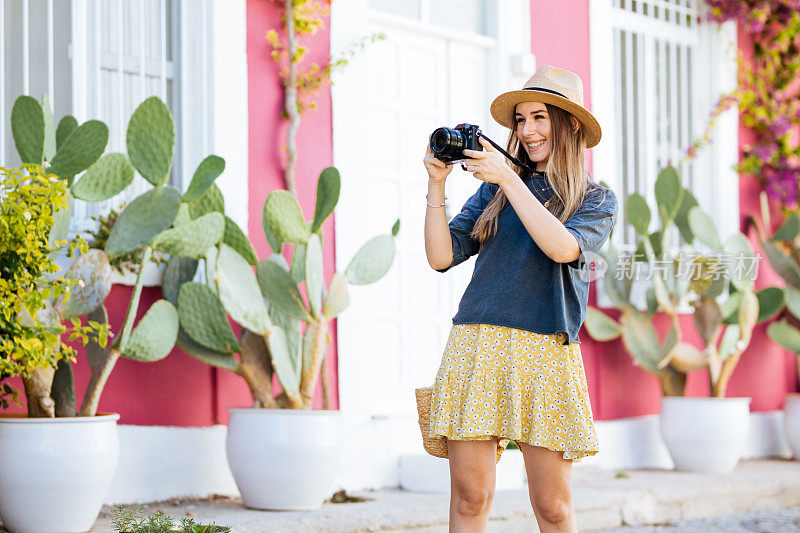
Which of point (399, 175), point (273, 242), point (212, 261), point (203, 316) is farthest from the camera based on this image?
point (399, 175)

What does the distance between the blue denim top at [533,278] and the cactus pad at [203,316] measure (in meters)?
1.45

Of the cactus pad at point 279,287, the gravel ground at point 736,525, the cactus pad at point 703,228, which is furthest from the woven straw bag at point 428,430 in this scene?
the cactus pad at point 703,228

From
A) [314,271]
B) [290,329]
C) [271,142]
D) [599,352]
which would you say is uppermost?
[271,142]

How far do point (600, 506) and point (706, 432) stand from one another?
1269 mm

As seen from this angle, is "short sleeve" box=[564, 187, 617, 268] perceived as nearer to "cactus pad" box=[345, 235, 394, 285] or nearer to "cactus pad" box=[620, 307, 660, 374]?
"cactus pad" box=[345, 235, 394, 285]

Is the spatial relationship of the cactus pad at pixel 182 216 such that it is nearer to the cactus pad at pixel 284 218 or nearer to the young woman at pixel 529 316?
the cactus pad at pixel 284 218

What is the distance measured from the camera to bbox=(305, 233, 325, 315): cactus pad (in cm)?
382

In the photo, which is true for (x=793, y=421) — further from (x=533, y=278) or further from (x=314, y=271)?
(x=533, y=278)

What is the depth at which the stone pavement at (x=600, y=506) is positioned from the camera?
3.68 meters

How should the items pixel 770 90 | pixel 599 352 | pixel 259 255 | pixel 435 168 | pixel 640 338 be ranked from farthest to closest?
1. pixel 770 90
2. pixel 599 352
3. pixel 640 338
4. pixel 259 255
5. pixel 435 168

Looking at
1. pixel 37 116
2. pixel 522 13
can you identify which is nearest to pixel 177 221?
pixel 37 116

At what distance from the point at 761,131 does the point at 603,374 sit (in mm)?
2201

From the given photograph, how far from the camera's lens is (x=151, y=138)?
3518mm

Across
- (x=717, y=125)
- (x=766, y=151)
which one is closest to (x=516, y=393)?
(x=717, y=125)
